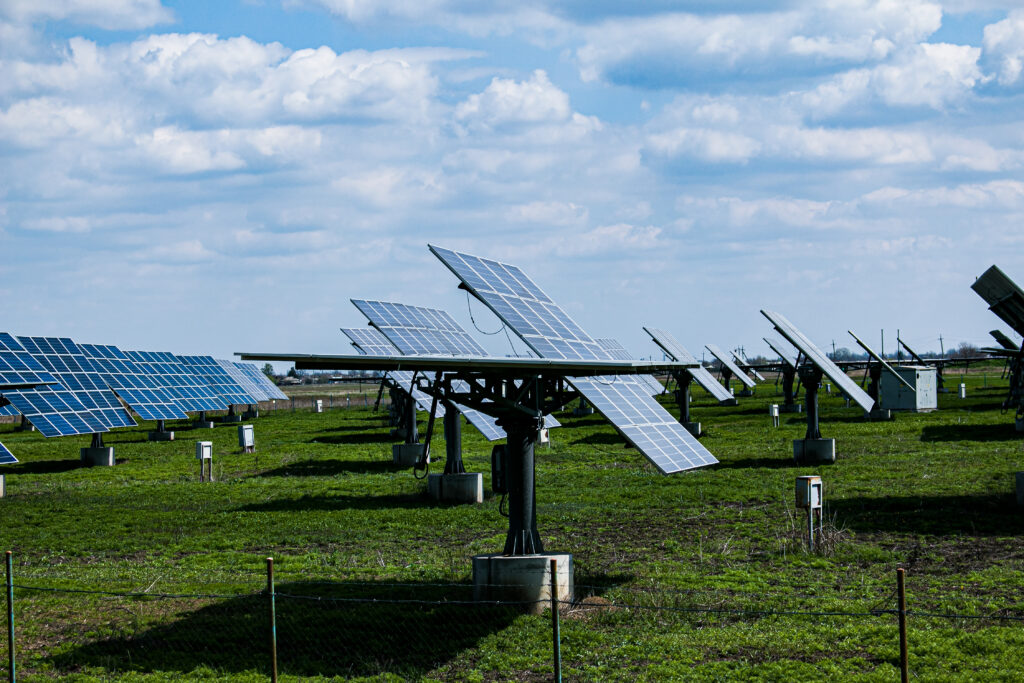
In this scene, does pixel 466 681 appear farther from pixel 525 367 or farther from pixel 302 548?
pixel 302 548

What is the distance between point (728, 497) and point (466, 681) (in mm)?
14765

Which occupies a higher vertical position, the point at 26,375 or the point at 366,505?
the point at 26,375

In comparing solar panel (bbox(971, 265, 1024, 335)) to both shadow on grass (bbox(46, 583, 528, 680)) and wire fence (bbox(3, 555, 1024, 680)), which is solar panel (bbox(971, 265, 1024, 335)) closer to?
wire fence (bbox(3, 555, 1024, 680))

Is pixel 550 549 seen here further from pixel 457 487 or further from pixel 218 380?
pixel 218 380

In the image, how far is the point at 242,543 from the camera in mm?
21016

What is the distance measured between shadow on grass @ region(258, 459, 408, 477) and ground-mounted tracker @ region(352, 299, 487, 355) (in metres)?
4.64

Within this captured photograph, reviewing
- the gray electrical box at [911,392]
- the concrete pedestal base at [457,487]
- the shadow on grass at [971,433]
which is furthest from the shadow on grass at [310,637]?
the gray electrical box at [911,392]

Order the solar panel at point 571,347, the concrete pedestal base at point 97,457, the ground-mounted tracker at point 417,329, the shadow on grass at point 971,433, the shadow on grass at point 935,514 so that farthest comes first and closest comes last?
the concrete pedestal base at point 97,457, the shadow on grass at point 971,433, the ground-mounted tracker at point 417,329, the shadow on grass at point 935,514, the solar panel at point 571,347

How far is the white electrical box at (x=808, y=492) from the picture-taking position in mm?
18781

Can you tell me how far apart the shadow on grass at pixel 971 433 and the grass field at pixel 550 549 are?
439 centimetres

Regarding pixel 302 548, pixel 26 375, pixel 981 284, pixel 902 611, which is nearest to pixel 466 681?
pixel 902 611

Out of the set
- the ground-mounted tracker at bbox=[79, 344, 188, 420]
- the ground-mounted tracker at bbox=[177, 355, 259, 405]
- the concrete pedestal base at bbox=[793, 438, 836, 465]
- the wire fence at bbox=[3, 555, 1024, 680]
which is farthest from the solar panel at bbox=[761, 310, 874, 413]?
the ground-mounted tracker at bbox=[177, 355, 259, 405]

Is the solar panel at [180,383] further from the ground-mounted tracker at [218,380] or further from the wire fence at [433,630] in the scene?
the wire fence at [433,630]

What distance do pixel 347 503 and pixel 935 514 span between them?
558 inches
